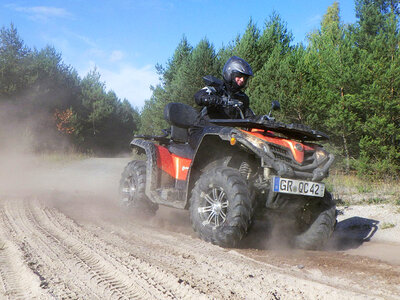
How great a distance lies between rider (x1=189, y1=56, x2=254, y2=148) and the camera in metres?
5.56

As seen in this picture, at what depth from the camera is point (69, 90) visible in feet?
140

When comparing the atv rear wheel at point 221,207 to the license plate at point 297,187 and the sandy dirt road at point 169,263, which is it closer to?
the sandy dirt road at point 169,263

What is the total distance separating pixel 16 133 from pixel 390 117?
2482 centimetres

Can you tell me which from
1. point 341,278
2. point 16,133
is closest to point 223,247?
point 341,278

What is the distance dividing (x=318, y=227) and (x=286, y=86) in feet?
49.7

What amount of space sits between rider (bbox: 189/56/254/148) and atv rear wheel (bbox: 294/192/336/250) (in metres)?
1.66

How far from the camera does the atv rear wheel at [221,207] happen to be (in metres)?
4.28

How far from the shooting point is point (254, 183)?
470 cm

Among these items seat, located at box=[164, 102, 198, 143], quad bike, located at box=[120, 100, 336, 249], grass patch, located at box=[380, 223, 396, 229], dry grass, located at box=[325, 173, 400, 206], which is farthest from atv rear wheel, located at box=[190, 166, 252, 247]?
dry grass, located at box=[325, 173, 400, 206]

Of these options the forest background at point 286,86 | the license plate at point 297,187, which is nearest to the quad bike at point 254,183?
the license plate at point 297,187

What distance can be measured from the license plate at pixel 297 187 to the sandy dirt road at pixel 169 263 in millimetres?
743

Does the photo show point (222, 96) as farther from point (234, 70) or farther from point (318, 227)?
point (318, 227)

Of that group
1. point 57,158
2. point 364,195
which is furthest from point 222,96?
point 57,158

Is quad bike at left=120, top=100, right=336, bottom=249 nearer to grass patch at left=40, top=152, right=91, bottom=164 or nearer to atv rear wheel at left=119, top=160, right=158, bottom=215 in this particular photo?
atv rear wheel at left=119, top=160, right=158, bottom=215
